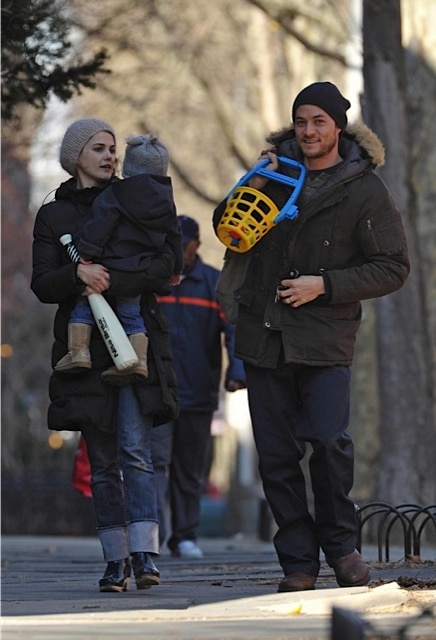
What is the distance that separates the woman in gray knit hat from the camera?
25.4 ft

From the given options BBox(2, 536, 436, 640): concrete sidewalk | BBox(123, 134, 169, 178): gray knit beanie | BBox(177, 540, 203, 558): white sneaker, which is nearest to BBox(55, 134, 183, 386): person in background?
BBox(123, 134, 169, 178): gray knit beanie

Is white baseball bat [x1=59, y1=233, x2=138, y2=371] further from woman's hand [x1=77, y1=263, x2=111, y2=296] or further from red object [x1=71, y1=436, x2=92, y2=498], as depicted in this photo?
red object [x1=71, y1=436, x2=92, y2=498]

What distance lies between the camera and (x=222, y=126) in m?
26.1

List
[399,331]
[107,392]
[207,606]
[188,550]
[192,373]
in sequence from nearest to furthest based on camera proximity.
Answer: [207,606] < [107,392] < [192,373] < [188,550] < [399,331]

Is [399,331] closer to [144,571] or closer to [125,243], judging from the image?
[125,243]

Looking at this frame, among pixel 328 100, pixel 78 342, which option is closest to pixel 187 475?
pixel 78 342

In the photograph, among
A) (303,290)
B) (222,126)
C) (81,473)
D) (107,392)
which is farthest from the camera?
(222,126)

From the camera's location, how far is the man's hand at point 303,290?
7543 millimetres

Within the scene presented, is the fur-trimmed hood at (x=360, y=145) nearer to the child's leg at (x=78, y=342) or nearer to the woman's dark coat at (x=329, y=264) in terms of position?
the woman's dark coat at (x=329, y=264)

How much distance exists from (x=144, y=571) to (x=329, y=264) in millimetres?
1563

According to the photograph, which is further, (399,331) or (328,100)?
(399,331)

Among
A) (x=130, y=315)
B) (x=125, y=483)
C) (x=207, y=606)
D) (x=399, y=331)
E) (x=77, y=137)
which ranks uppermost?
(x=77, y=137)

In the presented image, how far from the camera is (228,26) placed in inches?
1192

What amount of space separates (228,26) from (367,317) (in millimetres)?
8737
